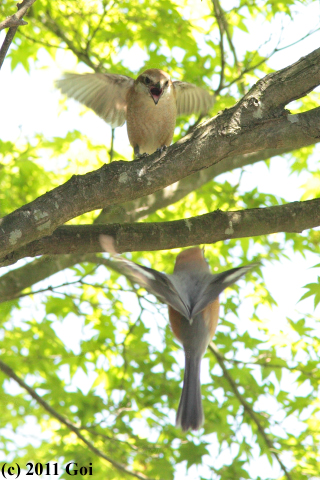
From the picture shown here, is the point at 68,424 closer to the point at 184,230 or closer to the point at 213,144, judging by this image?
the point at 184,230

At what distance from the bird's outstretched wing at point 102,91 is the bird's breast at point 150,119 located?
227mm

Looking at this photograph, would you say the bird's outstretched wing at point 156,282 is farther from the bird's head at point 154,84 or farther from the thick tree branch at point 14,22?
the bird's head at point 154,84

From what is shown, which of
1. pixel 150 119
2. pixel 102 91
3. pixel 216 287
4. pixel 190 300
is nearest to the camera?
pixel 216 287

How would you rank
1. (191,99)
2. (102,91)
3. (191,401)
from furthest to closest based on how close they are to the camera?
1. (191,99)
2. (102,91)
3. (191,401)

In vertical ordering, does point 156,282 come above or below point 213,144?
below

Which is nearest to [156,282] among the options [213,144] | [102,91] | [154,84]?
[213,144]

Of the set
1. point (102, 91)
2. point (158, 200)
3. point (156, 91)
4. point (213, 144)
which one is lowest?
point (213, 144)

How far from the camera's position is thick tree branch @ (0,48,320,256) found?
2.29 metres

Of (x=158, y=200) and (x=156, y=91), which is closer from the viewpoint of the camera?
(x=156, y=91)

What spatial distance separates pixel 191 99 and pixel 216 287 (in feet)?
7.70

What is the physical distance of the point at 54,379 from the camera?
13.8 ft

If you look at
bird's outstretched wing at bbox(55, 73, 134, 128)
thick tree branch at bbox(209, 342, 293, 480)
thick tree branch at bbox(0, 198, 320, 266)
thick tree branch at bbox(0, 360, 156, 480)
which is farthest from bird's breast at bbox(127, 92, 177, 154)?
thick tree branch at bbox(0, 360, 156, 480)

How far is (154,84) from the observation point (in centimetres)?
374

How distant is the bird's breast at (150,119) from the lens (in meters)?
3.84
